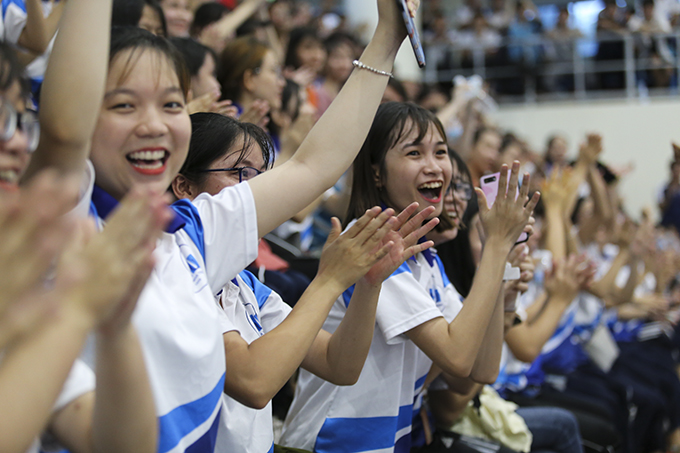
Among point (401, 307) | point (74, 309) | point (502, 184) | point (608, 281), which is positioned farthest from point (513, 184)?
point (608, 281)

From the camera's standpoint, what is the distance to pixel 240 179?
1.52 meters

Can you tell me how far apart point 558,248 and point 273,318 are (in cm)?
199

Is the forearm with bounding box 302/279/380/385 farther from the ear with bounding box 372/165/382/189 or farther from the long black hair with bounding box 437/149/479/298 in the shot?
the long black hair with bounding box 437/149/479/298

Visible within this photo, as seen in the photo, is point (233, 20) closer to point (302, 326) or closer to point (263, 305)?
point (263, 305)

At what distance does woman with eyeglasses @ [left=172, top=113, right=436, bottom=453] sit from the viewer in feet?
4.13

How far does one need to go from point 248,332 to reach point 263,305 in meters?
0.16

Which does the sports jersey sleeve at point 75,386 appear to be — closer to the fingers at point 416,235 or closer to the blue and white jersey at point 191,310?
the blue and white jersey at point 191,310

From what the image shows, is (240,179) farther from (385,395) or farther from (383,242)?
(385,395)

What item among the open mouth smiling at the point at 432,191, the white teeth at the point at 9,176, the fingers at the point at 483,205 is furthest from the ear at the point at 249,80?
the white teeth at the point at 9,176

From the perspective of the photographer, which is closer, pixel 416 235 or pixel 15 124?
pixel 15 124

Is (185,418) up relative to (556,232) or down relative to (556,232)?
up

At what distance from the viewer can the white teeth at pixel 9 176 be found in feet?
2.85

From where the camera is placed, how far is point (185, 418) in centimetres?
104

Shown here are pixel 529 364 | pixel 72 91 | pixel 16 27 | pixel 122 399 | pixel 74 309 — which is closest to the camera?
pixel 74 309
